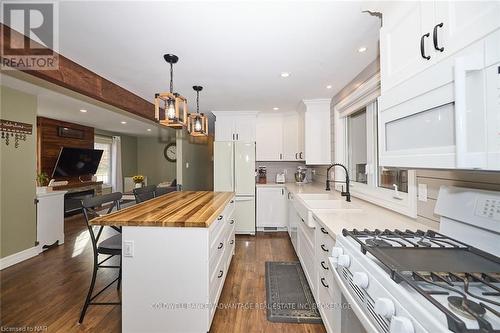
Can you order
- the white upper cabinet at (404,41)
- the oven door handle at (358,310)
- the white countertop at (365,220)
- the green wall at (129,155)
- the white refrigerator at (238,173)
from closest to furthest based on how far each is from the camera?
1. the oven door handle at (358,310)
2. the white upper cabinet at (404,41)
3. the white countertop at (365,220)
4. the white refrigerator at (238,173)
5. the green wall at (129,155)

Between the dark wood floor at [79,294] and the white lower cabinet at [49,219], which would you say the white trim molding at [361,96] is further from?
the white lower cabinet at [49,219]

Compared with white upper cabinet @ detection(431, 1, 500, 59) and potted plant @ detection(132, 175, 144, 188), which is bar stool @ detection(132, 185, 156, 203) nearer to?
white upper cabinet @ detection(431, 1, 500, 59)

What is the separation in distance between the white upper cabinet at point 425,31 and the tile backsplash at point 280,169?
3324 mm

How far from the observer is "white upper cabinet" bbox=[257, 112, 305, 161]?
14.0 feet

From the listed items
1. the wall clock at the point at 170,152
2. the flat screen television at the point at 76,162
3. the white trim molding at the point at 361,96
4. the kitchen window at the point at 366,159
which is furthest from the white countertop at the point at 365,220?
the wall clock at the point at 170,152

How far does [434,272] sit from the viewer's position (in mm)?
771

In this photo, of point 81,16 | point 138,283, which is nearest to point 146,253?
point 138,283

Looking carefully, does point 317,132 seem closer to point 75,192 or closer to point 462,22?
point 462,22

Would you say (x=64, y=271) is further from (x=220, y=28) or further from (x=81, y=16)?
(x=220, y=28)

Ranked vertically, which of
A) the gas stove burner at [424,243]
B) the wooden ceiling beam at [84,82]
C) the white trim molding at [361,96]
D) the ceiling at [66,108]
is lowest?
the gas stove burner at [424,243]

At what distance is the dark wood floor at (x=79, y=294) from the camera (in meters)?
1.74

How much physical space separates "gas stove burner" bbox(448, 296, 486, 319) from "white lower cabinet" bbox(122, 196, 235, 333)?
4.16 ft

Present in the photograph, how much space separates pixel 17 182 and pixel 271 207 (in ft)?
12.6

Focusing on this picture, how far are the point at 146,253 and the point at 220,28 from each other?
176 cm
